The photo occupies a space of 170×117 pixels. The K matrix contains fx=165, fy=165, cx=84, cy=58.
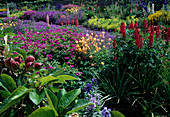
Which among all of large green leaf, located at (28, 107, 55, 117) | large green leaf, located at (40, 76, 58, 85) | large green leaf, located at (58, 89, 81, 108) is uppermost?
large green leaf, located at (40, 76, 58, 85)

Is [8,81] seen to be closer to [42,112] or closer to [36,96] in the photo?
[36,96]

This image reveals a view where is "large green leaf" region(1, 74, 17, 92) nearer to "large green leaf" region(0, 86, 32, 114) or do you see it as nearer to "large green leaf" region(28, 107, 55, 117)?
"large green leaf" region(0, 86, 32, 114)

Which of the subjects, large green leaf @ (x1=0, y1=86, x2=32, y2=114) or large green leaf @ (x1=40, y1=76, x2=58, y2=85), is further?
large green leaf @ (x1=40, y1=76, x2=58, y2=85)

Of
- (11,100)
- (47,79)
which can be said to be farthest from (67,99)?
(11,100)

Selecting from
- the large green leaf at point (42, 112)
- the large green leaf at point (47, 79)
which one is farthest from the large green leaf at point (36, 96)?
the large green leaf at point (42, 112)

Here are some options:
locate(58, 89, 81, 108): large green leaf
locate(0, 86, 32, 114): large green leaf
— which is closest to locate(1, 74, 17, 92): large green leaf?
locate(0, 86, 32, 114): large green leaf

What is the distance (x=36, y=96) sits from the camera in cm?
75

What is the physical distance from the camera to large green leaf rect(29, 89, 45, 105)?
73 cm

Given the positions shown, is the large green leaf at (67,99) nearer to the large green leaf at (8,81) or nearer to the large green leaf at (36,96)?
the large green leaf at (36,96)

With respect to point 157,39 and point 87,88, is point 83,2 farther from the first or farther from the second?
point 87,88

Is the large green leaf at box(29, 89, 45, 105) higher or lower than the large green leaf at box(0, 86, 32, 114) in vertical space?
lower

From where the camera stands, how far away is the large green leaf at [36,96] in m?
0.73

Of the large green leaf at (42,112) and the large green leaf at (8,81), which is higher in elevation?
the large green leaf at (8,81)

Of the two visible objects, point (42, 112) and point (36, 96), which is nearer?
point (42, 112)
